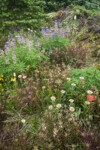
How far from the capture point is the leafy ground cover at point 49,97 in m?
3.19

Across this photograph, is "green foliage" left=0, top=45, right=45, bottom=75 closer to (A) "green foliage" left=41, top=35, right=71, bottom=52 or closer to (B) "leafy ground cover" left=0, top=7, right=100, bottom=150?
(B) "leafy ground cover" left=0, top=7, right=100, bottom=150

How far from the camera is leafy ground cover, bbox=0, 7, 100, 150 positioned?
126 inches

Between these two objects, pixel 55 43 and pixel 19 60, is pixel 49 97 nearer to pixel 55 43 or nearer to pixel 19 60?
pixel 19 60

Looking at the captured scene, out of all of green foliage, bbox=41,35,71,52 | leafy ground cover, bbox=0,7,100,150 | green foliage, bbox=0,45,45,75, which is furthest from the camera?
green foliage, bbox=41,35,71,52

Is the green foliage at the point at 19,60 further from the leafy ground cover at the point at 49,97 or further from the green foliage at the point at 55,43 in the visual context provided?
the green foliage at the point at 55,43

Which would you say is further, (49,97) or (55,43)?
(55,43)

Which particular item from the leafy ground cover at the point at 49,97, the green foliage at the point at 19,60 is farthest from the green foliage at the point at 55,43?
the green foliage at the point at 19,60

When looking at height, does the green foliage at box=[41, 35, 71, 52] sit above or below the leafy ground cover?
below

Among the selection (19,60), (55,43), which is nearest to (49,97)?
(19,60)

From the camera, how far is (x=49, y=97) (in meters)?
4.17

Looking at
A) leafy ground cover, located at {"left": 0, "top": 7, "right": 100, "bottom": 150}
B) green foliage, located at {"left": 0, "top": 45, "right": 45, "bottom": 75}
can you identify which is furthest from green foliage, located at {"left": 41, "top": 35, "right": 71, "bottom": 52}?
green foliage, located at {"left": 0, "top": 45, "right": 45, "bottom": 75}

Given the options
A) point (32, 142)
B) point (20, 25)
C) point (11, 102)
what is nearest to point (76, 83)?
point (11, 102)

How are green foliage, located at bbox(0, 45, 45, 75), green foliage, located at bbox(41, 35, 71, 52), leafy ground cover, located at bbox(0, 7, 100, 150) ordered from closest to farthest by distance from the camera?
leafy ground cover, located at bbox(0, 7, 100, 150) → green foliage, located at bbox(0, 45, 45, 75) → green foliage, located at bbox(41, 35, 71, 52)

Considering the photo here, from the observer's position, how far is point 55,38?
20.0ft
